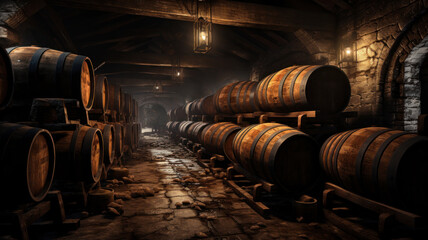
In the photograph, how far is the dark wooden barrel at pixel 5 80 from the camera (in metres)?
2.42

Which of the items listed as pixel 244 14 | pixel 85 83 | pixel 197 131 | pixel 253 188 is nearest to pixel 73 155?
pixel 85 83

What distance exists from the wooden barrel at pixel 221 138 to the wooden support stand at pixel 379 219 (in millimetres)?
2436

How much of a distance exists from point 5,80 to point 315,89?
157 inches

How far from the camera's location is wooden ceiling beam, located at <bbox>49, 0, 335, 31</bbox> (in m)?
5.21

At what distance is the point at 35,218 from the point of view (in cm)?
247

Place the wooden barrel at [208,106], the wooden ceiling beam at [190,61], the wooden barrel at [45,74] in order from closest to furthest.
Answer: the wooden barrel at [45,74]
the wooden barrel at [208,106]
the wooden ceiling beam at [190,61]

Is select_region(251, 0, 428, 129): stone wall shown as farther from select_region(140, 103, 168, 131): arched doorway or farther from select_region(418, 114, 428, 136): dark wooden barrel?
select_region(140, 103, 168, 131): arched doorway

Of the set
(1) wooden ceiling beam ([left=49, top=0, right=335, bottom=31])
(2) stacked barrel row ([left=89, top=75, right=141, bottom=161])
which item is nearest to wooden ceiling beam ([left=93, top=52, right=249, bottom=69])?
(2) stacked barrel row ([left=89, top=75, right=141, bottom=161])

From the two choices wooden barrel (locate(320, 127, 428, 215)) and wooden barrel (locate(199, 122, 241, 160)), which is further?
wooden barrel (locate(199, 122, 241, 160))

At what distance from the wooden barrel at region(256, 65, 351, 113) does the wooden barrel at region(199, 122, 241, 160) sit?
1.46 metres

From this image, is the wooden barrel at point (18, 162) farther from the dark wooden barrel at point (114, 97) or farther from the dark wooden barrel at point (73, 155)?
the dark wooden barrel at point (114, 97)

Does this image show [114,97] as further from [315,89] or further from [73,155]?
[315,89]

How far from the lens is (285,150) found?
3283 millimetres

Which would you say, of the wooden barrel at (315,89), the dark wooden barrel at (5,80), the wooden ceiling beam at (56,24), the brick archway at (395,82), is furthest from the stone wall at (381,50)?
the wooden ceiling beam at (56,24)
